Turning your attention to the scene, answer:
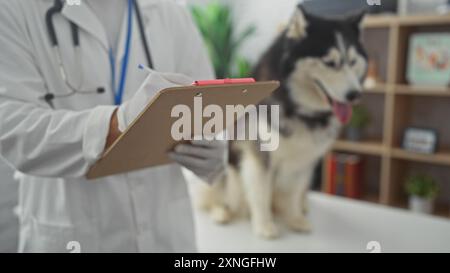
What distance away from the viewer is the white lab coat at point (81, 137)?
579mm

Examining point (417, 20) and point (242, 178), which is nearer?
point (242, 178)

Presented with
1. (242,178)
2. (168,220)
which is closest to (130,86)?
(168,220)

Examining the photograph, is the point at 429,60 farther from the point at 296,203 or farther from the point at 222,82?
the point at 222,82

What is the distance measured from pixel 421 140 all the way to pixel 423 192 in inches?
10.6

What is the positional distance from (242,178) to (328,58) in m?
0.45

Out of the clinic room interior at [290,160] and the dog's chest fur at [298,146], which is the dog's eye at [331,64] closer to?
the clinic room interior at [290,160]

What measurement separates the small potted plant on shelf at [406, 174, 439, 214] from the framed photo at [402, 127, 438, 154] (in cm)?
15

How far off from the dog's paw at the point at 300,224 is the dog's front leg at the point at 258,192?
0.16 feet

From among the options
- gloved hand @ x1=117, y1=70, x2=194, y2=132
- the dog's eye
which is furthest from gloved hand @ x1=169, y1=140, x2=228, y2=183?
the dog's eye

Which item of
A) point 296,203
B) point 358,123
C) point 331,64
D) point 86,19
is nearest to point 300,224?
point 296,203

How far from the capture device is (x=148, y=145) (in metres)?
0.56

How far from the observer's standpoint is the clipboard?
0.44m

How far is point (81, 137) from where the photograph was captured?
57 cm

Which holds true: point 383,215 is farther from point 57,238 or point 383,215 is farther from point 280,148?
point 57,238
